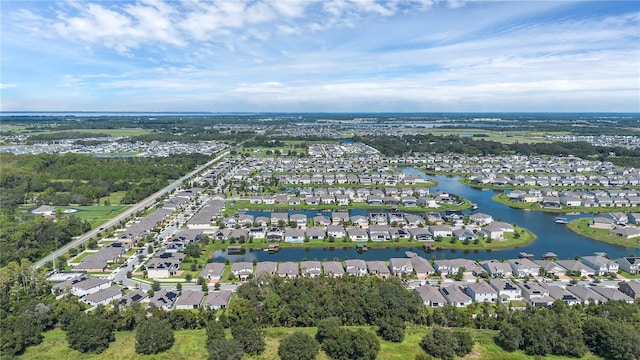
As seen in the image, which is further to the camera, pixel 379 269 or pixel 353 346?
pixel 379 269

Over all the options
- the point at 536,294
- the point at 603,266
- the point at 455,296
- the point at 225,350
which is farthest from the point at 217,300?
the point at 603,266

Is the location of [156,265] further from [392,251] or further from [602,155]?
[602,155]

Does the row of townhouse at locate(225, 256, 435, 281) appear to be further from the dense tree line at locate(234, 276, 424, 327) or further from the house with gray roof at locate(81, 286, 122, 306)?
the house with gray roof at locate(81, 286, 122, 306)

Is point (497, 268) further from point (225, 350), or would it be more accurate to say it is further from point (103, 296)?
point (103, 296)

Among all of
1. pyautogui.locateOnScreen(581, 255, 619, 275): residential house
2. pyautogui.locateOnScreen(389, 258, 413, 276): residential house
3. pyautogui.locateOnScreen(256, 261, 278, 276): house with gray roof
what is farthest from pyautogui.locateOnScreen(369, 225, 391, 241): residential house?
pyautogui.locateOnScreen(581, 255, 619, 275): residential house

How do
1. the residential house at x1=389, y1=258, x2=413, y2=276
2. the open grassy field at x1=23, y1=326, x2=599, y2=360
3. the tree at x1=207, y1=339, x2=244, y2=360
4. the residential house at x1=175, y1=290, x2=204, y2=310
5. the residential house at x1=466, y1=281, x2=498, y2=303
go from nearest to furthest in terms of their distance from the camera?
the tree at x1=207, y1=339, x2=244, y2=360 < the open grassy field at x1=23, y1=326, x2=599, y2=360 < the residential house at x1=175, y1=290, x2=204, y2=310 < the residential house at x1=466, y1=281, x2=498, y2=303 < the residential house at x1=389, y1=258, x2=413, y2=276
